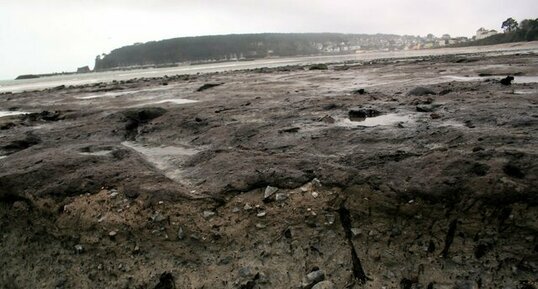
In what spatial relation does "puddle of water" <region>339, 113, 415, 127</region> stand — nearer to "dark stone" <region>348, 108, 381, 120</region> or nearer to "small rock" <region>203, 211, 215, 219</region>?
"dark stone" <region>348, 108, 381, 120</region>

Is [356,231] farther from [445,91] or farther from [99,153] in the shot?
[445,91]

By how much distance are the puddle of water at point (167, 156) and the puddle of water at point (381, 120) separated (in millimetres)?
2716

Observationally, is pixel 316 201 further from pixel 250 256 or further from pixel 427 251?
pixel 427 251

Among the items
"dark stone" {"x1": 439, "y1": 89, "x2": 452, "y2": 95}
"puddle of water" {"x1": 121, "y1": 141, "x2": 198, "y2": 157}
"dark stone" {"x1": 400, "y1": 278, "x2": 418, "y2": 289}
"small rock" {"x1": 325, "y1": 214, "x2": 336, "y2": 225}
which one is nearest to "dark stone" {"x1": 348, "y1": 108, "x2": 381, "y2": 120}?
"dark stone" {"x1": 439, "y1": 89, "x2": 452, "y2": 95}

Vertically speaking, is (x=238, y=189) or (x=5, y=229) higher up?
(x=238, y=189)

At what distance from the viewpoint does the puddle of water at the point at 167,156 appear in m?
5.24

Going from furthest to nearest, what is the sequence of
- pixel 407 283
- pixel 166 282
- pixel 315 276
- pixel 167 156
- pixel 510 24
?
pixel 510 24
pixel 167 156
pixel 166 282
pixel 315 276
pixel 407 283

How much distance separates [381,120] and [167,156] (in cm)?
369

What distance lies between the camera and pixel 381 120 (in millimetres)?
7059

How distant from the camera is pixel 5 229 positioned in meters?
4.58

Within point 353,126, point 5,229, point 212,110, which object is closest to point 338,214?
point 353,126

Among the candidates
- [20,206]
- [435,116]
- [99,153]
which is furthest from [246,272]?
[435,116]

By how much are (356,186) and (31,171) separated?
165 inches

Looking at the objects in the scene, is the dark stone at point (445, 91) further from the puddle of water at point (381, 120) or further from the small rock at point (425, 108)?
the puddle of water at point (381, 120)
